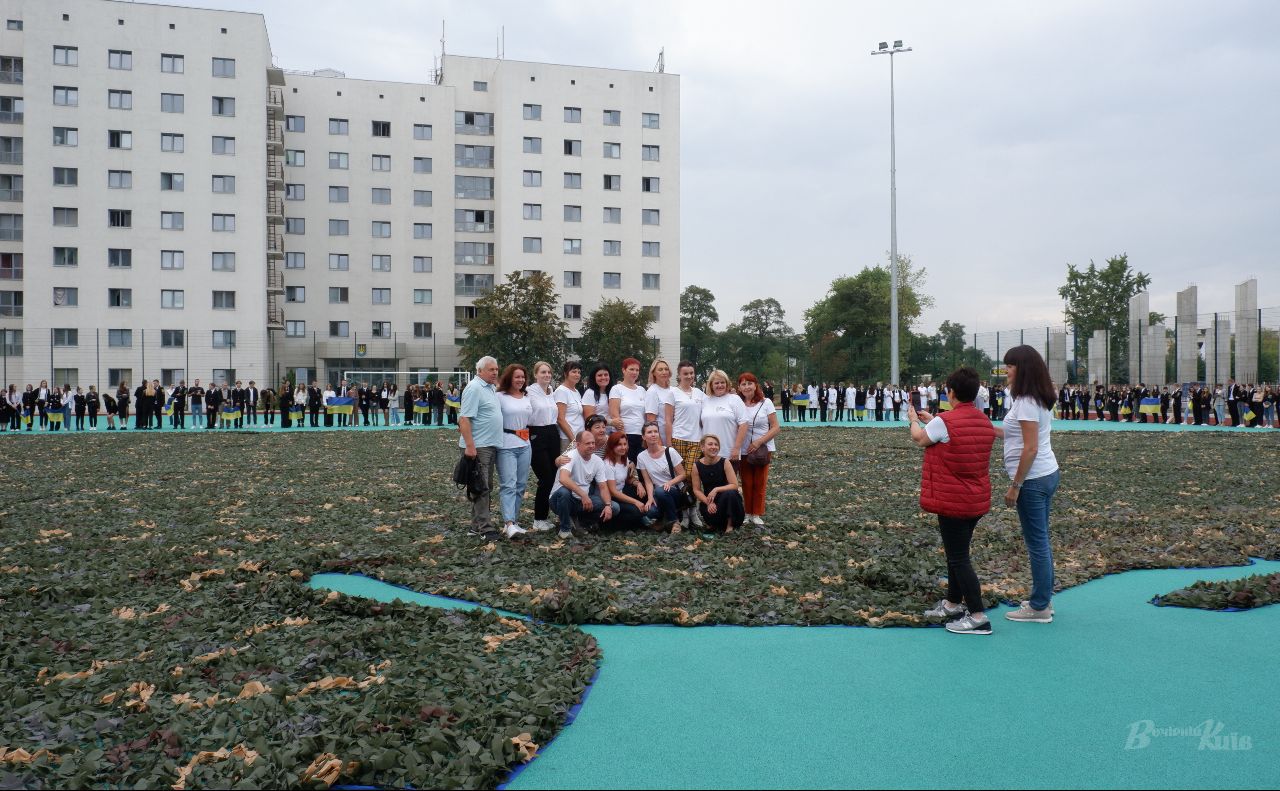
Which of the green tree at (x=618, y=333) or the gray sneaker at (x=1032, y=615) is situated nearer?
the gray sneaker at (x=1032, y=615)

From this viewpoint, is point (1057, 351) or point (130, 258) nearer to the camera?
point (1057, 351)

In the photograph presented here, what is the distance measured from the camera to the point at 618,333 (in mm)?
58531

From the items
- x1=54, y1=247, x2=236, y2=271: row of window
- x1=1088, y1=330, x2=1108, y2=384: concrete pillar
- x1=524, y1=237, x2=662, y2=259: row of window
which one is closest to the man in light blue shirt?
x1=1088, y1=330, x2=1108, y2=384: concrete pillar

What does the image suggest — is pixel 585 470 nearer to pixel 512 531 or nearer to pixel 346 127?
pixel 512 531

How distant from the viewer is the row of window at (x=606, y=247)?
215 feet

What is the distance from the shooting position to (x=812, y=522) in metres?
10.6

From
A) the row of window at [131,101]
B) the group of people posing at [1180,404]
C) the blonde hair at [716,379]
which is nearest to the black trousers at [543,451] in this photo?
the blonde hair at [716,379]

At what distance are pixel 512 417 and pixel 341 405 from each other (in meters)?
29.1

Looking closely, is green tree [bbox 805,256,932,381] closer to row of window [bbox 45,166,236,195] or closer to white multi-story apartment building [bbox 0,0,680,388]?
white multi-story apartment building [bbox 0,0,680,388]

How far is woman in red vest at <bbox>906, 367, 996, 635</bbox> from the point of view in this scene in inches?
238

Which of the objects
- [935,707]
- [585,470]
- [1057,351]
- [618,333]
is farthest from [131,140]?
[935,707]

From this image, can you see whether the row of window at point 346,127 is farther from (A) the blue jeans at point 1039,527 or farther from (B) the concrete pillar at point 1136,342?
(A) the blue jeans at point 1039,527

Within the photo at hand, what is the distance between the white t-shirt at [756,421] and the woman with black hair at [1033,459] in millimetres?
3648

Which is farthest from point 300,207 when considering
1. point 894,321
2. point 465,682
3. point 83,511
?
point 465,682
